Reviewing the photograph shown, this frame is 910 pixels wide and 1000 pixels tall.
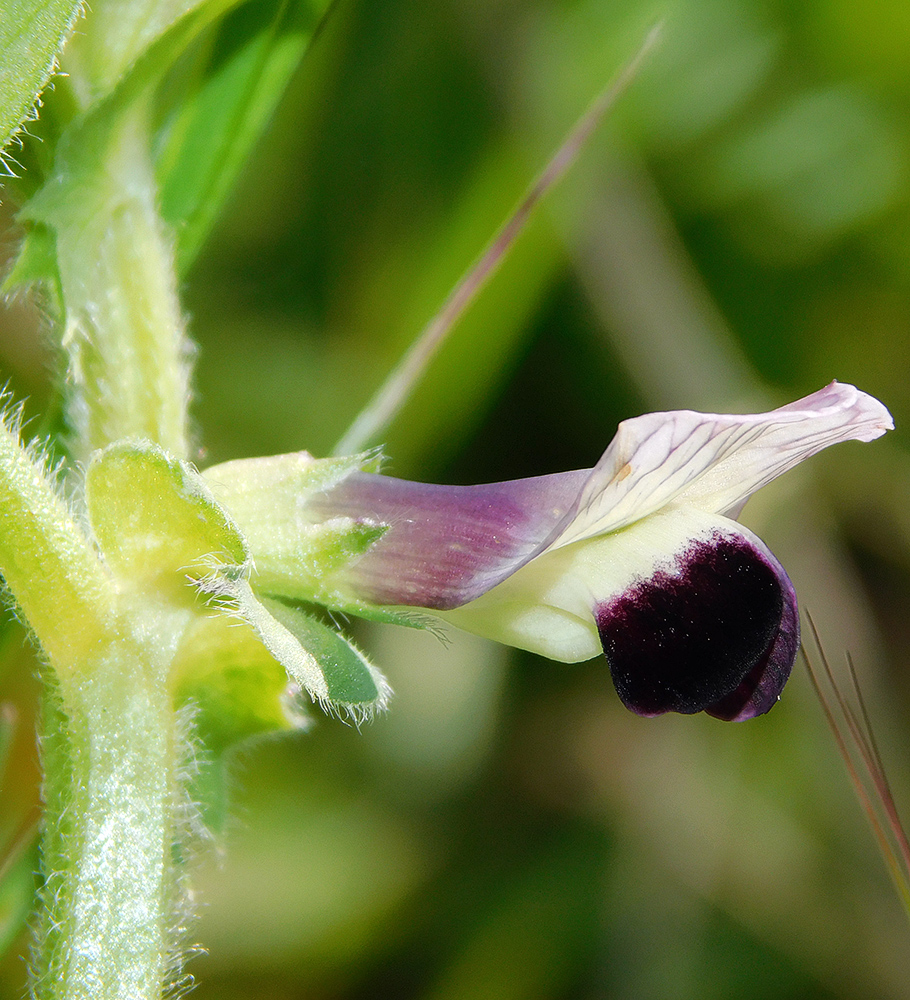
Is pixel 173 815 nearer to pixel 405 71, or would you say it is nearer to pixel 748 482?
pixel 748 482

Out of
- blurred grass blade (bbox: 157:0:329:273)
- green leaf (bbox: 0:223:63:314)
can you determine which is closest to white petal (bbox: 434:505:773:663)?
green leaf (bbox: 0:223:63:314)

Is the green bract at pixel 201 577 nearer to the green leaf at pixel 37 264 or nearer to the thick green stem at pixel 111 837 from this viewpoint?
the thick green stem at pixel 111 837

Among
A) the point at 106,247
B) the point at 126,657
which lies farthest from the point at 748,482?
the point at 106,247

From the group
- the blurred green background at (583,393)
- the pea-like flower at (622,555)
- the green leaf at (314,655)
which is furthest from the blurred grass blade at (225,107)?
the blurred green background at (583,393)

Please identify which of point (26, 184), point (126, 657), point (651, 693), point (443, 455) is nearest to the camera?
point (651, 693)

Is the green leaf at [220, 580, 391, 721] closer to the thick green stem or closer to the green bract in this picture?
the green bract

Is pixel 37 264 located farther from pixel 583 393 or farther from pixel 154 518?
pixel 583 393

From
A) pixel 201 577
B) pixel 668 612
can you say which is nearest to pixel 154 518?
pixel 201 577
